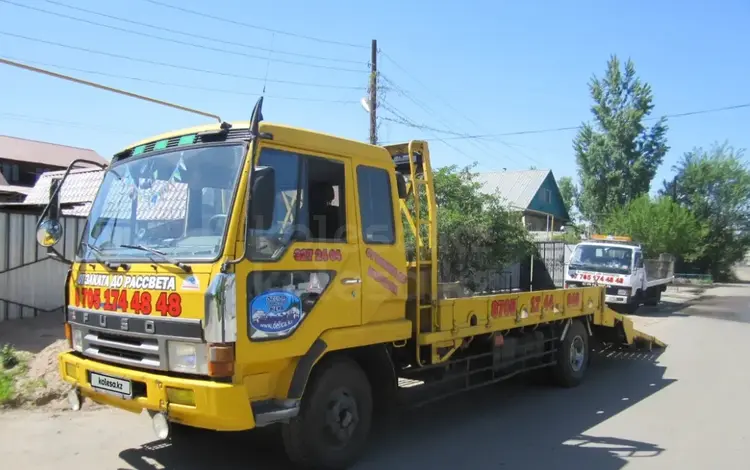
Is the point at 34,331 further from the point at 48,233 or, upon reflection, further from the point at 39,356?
the point at 48,233

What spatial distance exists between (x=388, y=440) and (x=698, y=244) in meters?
41.4

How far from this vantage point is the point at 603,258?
19.2 meters

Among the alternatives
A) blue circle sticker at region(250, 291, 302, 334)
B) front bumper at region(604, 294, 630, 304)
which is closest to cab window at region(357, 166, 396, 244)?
blue circle sticker at region(250, 291, 302, 334)

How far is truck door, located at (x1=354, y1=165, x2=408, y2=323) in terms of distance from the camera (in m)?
4.82

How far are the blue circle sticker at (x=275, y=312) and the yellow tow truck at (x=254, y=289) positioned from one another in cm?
1

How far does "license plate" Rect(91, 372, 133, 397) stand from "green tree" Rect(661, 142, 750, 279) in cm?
4511

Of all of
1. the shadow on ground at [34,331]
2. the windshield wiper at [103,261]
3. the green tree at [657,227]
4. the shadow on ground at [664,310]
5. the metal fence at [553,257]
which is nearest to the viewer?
the windshield wiper at [103,261]

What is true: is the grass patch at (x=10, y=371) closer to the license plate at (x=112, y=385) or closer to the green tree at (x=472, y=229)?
the license plate at (x=112, y=385)

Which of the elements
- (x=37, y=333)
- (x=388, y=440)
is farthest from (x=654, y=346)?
(x=37, y=333)

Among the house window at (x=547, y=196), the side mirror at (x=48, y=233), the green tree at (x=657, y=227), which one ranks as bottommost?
the side mirror at (x=48, y=233)

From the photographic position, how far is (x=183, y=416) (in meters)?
3.86

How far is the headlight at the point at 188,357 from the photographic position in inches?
150

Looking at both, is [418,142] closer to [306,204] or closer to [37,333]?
[306,204]

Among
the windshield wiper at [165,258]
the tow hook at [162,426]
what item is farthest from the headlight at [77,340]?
the tow hook at [162,426]
